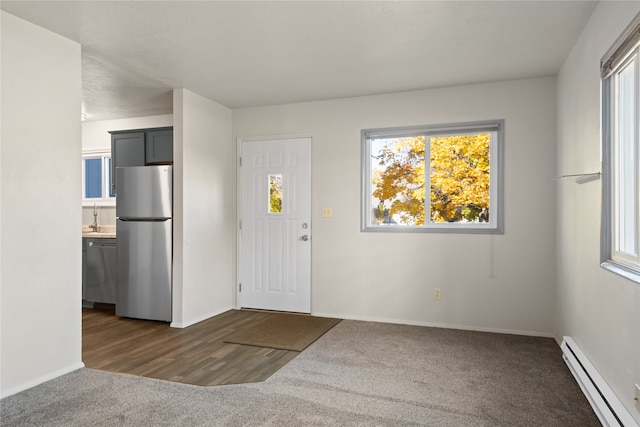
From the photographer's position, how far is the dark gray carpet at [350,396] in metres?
2.34

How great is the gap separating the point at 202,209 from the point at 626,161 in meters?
3.78

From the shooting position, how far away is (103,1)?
2.55 m

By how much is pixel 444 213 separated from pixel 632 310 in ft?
7.79

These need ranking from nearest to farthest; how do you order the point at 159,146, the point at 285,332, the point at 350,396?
1. the point at 350,396
2. the point at 285,332
3. the point at 159,146

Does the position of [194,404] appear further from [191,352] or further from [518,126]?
[518,126]

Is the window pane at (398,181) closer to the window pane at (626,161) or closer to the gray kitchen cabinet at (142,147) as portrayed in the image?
the window pane at (626,161)

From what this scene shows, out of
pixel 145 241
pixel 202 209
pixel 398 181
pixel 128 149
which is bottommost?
pixel 145 241

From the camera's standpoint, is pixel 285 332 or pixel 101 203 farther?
pixel 101 203

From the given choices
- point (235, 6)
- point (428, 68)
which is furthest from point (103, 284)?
point (428, 68)

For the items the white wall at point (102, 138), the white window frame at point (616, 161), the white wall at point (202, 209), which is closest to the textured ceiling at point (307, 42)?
the white wall at point (202, 209)

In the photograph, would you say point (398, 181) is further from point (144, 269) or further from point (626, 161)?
point (144, 269)

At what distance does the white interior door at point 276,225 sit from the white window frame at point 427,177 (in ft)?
2.19

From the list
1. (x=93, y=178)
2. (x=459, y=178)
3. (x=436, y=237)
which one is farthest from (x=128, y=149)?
(x=459, y=178)

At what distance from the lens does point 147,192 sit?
4434mm
